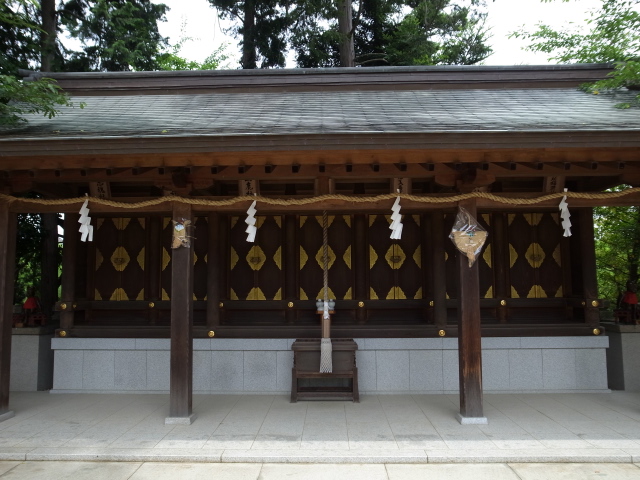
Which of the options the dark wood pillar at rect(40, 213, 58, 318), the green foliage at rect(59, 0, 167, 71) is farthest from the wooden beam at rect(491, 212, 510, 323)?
the green foliage at rect(59, 0, 167, 71)

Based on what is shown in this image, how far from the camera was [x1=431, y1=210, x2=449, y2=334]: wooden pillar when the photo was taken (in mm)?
7922

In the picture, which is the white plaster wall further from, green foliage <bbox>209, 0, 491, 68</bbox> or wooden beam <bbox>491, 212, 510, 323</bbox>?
green foliage <bbox>209, 0, 491, 68</bbox>

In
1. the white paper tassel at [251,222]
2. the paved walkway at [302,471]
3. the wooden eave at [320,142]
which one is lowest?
the paved walkway at [302,471]

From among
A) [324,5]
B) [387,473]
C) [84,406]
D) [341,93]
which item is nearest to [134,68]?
[324,5]

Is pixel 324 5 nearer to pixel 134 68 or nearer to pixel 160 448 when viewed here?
pixel 134 68

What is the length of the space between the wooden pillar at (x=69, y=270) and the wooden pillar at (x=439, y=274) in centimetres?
622

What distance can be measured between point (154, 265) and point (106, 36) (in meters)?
8.45

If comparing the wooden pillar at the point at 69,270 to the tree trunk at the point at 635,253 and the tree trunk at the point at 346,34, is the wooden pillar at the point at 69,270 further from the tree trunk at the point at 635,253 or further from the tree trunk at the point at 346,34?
the tree trunk at the point at 635,253

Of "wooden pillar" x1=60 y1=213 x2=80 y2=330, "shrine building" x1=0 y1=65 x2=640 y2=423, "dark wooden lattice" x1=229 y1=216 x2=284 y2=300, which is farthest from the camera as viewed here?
"dark wooden lattice" x1=229 y1=216 x2=284 y2=300

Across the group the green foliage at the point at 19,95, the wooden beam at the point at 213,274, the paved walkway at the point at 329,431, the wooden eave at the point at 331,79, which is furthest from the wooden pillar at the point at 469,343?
the green foliage at the point at 19,95

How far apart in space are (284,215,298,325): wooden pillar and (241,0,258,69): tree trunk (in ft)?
38.5

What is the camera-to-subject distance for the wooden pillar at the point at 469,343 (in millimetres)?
6078

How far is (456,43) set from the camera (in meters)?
19.0

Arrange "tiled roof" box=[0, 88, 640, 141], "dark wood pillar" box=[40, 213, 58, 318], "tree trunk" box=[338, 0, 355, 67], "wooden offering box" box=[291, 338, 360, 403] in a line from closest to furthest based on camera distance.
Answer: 1. "tiled roof" box=[0, 88, 640, 141]
2. "wooden offering box" box=[291, 338, 360, 403]
3. "dark wood pillar" box=[40, 213, 58, 318]
4. "tree trunk" box=[338, 0, 355, 67]
